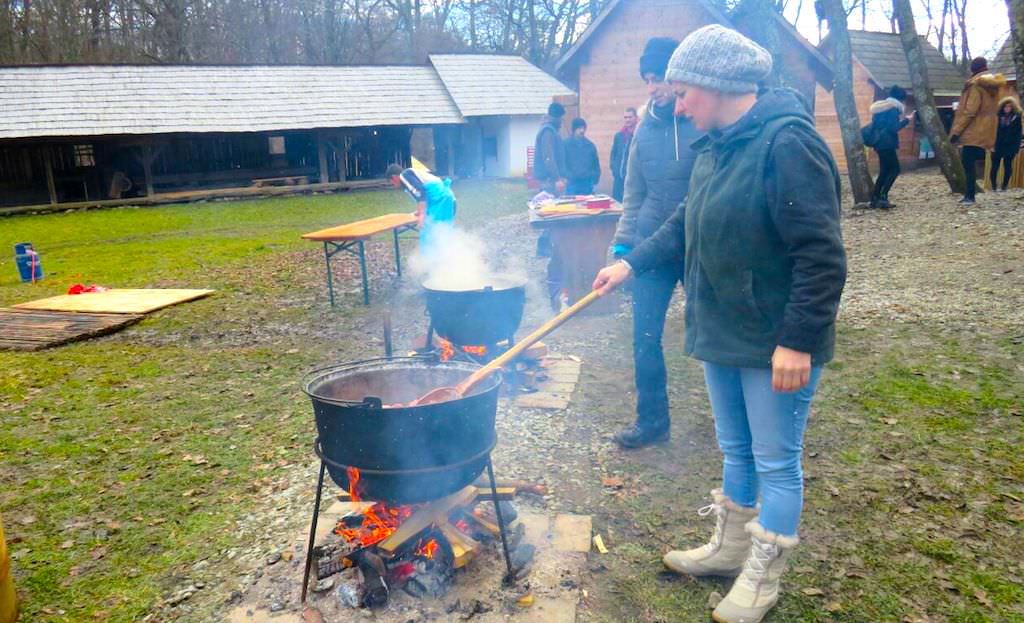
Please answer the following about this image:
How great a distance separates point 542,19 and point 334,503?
3720 centimetres

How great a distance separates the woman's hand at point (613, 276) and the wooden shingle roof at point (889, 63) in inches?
842

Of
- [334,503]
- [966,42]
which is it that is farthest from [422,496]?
[966,42]

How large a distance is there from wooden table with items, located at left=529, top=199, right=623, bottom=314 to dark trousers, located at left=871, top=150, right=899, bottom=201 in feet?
24.4

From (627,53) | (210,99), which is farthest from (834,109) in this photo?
(210,99)

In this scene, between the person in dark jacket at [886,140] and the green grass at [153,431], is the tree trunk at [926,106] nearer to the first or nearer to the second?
the person in dark jacket at [886,140]

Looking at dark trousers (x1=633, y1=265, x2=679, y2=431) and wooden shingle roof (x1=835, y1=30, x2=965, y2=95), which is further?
wooden shingle roof (x1=835, y1=30, x2=965, y2=95)

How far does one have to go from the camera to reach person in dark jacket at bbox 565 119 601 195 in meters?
9.44

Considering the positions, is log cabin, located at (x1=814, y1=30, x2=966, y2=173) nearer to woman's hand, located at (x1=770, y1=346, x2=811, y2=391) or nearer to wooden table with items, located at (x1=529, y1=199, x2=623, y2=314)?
wooden table with items, located at (x1=529, y1=199, x2=623, y2=314)

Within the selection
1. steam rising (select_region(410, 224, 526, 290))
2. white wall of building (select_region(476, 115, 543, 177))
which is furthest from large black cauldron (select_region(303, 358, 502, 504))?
white wall of building (select_region(476, 115, 543, 177))

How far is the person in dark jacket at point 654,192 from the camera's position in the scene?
3707 mm

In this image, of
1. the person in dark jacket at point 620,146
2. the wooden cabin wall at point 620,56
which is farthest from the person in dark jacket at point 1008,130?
the wooden cabin wall at point 620,56

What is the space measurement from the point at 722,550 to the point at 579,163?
24.0ft

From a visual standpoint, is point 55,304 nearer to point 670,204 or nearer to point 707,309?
point 670,204

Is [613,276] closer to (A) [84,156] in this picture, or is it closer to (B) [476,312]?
(B) [476,312]
